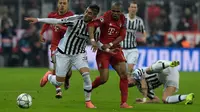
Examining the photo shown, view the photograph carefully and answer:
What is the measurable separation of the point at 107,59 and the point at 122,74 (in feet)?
1.65

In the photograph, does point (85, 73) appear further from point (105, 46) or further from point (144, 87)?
point (144, 87)

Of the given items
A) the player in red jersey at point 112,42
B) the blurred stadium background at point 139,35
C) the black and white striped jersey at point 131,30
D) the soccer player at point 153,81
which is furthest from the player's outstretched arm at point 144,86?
the blurred stadium background at point 139,35

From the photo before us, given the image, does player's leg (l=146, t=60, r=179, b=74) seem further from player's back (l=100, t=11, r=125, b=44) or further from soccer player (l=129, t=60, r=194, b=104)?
player's back (l=100, t=11, r=125, b=44)

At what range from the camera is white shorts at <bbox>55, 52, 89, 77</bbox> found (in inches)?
583

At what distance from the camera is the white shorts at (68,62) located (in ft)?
48.6

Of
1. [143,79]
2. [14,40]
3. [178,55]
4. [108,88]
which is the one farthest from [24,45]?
[143,79]

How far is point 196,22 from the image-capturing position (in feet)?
105

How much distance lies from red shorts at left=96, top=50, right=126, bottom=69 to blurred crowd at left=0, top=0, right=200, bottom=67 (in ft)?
54.3

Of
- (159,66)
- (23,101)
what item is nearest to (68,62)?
(23,101)

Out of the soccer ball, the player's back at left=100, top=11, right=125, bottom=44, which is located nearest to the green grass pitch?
the soccer ball

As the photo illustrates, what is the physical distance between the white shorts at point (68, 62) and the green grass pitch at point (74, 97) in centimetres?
75

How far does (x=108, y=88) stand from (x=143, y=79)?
15.2 feet

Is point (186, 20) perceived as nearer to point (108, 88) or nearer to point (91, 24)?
point (108, 88)

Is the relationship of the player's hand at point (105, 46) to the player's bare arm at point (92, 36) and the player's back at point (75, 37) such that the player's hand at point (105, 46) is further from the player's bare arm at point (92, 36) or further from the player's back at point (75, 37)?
the player's bare arm at point (92, 36)
